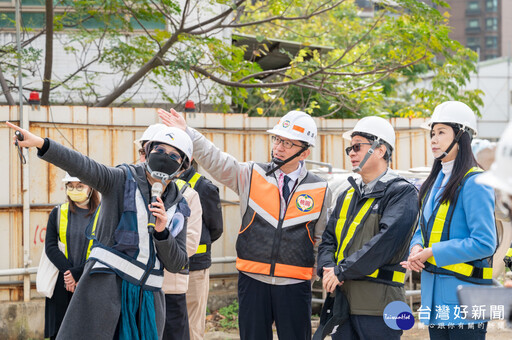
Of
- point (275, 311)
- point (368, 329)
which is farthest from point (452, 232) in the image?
point (275, 311)

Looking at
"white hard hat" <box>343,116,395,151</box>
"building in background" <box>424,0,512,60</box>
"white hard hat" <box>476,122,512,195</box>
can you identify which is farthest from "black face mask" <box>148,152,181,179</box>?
"building in background" <box>424,0,512,60</box>

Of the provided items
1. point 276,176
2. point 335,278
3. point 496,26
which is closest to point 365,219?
point 335,278

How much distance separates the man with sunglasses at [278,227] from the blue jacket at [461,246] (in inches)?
44.6

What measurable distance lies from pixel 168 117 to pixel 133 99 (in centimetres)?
544

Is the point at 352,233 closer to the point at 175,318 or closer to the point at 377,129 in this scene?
the point at 377,129

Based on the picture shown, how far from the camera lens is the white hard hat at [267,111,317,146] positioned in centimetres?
544

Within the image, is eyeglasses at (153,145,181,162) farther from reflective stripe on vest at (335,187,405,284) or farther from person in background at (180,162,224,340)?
person in background at (180,162,224,340)

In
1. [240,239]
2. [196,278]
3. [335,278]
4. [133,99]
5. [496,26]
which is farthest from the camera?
[496,26]

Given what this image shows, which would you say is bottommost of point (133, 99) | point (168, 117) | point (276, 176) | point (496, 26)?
point (276, 176)

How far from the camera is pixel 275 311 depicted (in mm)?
5227

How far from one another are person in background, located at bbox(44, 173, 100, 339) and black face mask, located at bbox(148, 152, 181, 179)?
230cm

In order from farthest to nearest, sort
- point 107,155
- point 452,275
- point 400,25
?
point 400,25
point 107,155
point 452,275

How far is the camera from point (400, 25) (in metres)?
9.03

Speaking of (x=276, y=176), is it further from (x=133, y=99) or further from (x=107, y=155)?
(x=133, y=99)
